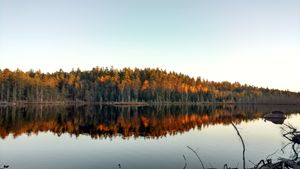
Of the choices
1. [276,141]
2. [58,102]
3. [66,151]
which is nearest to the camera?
[66,151]

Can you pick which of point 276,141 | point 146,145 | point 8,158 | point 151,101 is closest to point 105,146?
point 146,145

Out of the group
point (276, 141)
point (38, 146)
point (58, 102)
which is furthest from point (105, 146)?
point (58, 102)

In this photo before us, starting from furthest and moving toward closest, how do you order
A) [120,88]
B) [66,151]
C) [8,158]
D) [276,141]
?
1. [120,88]
2. [276,141]
3. [66,151]
4. [8,158]

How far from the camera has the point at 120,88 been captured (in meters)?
182

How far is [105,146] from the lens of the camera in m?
34.5

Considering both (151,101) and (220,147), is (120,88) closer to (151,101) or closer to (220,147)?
(151,101)

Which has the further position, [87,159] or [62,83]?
[62,83]

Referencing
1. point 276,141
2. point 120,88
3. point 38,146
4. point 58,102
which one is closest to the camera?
point 38,146

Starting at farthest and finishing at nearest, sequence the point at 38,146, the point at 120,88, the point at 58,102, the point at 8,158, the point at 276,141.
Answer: the point at 120,88 < the point at 58,102 < the point at 276,141 < the point at 38,146 < the point at 8,158

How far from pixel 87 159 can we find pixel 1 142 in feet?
42.9

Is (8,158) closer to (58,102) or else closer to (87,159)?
(87,159)

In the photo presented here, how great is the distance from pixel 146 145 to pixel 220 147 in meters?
7.77

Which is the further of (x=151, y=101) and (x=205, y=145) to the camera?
(x=151, y=101)

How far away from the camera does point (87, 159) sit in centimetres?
2755
